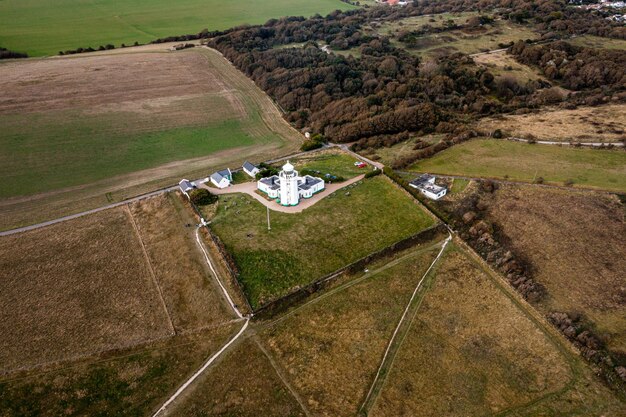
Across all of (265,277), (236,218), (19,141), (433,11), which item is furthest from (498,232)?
(433,11)

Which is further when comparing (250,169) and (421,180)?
(250,169)

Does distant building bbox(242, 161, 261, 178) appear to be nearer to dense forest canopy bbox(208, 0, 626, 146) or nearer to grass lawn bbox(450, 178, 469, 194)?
dense forest canopy bbox(208, 0, 626, 146)

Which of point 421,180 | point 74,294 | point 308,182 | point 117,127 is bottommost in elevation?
point 117,127

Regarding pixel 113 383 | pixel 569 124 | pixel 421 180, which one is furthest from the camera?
pixel 569 124

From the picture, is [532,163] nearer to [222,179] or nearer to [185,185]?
[222,179]

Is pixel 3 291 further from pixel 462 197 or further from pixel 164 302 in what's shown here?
pixel 462 197

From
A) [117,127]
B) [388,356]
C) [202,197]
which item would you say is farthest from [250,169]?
[388,356]
